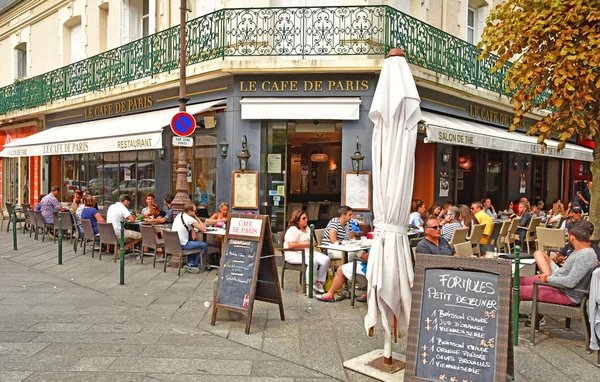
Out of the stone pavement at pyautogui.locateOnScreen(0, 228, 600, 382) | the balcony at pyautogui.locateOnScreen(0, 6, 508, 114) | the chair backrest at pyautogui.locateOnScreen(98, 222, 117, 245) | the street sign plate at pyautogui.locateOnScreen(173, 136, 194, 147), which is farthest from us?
the balcony at pyautogui.locateOnScreen(0, 6, 508, 114)

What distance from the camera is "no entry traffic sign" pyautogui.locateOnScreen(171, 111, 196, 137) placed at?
9.55 metres

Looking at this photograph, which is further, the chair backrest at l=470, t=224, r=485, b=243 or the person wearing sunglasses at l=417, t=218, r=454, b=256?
the chair backrest at l=470, t=224, r=485, b=243

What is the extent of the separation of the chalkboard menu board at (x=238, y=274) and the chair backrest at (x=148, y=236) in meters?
3.93

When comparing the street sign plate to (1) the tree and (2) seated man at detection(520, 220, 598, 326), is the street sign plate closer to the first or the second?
(1) the tree

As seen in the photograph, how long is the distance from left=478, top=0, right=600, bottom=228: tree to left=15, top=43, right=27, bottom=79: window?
2070cm

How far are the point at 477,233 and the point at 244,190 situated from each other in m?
5.11

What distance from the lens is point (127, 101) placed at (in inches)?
589

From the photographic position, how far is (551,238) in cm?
988

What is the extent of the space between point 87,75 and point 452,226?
12660 mm

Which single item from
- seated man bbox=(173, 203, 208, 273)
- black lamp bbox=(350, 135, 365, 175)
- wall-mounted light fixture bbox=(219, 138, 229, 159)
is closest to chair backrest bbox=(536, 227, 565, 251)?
black lamp bbox=(350, 135, 365, 175)

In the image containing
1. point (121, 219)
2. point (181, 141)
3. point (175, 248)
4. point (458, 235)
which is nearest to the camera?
point (458, 235)

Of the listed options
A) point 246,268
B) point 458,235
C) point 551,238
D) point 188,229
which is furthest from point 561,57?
point 188,229

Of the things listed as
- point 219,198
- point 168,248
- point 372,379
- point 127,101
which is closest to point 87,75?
point 127,101

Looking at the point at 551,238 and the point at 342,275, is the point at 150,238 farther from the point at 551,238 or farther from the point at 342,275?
the point at 551,238
